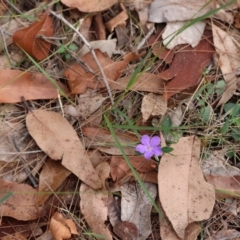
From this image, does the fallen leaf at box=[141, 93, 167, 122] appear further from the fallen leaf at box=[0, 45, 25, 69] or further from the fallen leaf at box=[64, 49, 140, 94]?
the fallen leaf at box=[0, 45, 25, 69]

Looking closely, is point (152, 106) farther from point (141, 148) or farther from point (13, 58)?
point (13, 58)

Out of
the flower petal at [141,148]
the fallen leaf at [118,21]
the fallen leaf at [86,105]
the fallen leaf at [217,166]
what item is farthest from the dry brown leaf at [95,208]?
the fallen leaf at [118,21]

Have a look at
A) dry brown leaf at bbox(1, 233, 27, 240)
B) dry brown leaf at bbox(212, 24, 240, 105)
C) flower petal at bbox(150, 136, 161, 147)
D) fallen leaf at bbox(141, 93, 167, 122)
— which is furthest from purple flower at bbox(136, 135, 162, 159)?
dry brown leaf at bbox(1, 233, 27, 240)

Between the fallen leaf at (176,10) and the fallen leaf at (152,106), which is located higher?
the fallen leaf at (176,10)

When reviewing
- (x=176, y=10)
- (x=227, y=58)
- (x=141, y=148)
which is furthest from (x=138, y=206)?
(x=176, y=10)

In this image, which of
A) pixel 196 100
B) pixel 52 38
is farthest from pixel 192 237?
pixel 52 38

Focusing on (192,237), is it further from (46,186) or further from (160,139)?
(46,186)

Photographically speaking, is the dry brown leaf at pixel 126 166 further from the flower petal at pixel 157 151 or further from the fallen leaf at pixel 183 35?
the fallen leaf at pixel 183 35
